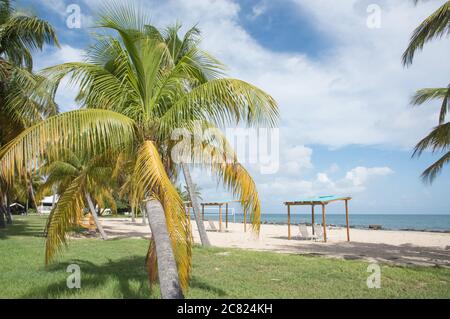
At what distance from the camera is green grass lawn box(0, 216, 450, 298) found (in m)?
6.41

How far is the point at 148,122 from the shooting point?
16.6ft

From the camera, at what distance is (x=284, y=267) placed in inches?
362

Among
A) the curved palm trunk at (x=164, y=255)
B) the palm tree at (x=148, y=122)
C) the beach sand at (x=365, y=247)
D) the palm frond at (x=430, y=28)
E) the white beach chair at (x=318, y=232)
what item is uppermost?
the palm frond at (x=430, y=28)

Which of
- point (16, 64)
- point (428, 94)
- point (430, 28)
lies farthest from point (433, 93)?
point (16, 64)

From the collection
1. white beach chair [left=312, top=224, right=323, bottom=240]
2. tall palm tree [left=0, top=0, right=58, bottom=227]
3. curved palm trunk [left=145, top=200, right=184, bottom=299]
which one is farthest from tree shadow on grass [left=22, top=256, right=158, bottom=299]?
white beach chair [left=312, top=224, right=323, bottom=240]

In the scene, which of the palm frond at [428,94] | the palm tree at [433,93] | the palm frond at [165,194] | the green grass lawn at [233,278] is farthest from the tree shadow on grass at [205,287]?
the palm frond at [428,94]

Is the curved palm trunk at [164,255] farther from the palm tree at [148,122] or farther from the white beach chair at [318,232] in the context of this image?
the white beach chair at [318,232]

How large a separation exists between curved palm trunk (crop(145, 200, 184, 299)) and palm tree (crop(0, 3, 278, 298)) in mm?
11

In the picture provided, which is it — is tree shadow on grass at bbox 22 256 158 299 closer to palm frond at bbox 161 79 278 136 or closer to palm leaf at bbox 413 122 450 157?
palm frond at bbox 161 79 278 136

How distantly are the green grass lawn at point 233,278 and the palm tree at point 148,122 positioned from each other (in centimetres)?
158

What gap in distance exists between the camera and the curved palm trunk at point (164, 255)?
403 cm
